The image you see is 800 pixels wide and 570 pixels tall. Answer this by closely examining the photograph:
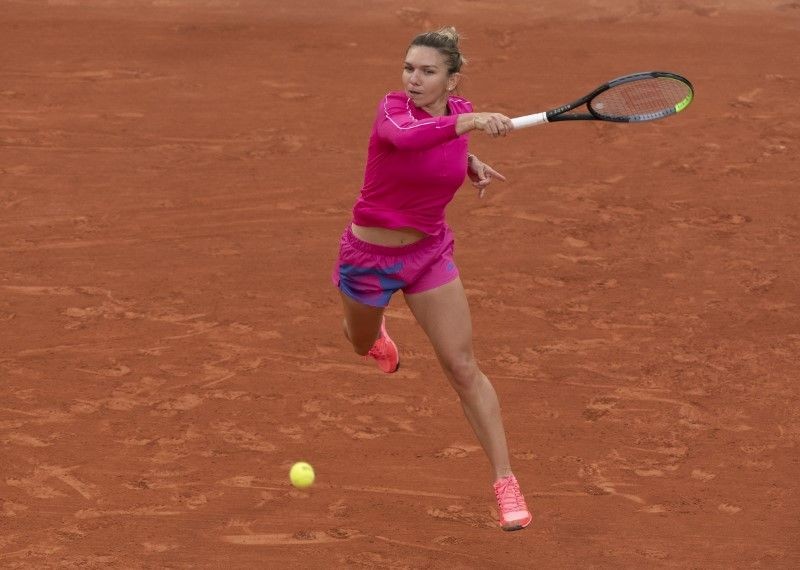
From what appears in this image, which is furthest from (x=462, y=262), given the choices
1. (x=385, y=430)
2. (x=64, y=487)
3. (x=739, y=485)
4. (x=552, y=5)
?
(x=552, y=5)

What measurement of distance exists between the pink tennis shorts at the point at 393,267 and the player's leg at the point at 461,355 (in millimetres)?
65

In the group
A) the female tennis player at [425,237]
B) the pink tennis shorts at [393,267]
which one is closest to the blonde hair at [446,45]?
the female tennis player at [425,237]

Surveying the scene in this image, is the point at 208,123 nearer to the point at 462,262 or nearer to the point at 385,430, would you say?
the point at 462,262

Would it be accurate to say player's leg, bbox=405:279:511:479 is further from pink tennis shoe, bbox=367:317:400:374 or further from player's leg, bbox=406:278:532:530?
pink tennis shoe, bbox=367:317:400:374

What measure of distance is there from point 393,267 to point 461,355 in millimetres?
499

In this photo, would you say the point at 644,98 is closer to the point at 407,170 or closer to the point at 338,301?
the point at 407,170

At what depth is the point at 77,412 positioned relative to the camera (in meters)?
7.33

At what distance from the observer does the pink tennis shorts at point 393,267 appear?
5.82 meters

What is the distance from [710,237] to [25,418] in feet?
16.8

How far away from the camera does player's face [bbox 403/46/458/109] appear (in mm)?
5527

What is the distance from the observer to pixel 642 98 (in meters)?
6.34

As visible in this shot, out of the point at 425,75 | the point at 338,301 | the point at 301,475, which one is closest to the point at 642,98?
the point at 425,75

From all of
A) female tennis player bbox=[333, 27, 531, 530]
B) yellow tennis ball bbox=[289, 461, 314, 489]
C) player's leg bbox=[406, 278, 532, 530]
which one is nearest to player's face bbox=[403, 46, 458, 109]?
female tennis player bbox=[333, 27, 531, 530]

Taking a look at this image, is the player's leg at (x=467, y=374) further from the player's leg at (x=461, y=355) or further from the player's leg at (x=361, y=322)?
the player's leg at (x=361, y=322)
